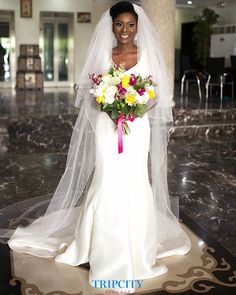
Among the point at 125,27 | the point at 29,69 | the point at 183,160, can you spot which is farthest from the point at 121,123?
the point at 29,69

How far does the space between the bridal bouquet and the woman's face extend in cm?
18

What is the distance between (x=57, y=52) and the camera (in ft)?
51.4

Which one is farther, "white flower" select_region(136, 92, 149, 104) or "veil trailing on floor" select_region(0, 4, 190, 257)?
"veil trailing on floor" select_region(0, 4, 190, 257)

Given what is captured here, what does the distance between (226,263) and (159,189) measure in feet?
2.30

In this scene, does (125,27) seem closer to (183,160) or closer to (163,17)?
(183,160)

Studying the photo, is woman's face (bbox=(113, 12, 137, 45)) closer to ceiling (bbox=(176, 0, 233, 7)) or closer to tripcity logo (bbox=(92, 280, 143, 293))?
tripcity logo (bbox=(92, 280, 143, 293))

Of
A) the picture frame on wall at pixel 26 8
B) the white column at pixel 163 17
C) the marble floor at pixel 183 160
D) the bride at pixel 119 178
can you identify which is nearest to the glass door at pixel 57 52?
the picture frame on wall at pixel 26 8

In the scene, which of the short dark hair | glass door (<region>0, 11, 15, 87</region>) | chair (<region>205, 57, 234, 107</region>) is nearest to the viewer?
the short dark hair

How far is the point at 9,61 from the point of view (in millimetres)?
14844

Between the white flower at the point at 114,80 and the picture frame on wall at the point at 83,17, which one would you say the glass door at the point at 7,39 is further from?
the white flower at the point at 114,80

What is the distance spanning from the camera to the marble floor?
3.72 meters

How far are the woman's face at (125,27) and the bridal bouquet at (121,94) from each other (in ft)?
0.61

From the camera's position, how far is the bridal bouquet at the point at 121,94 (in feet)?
8.68

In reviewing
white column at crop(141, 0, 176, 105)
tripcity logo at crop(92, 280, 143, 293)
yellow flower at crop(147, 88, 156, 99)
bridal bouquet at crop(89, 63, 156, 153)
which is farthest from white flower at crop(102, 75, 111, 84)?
white column at crop(141, 0, 176, 105)
